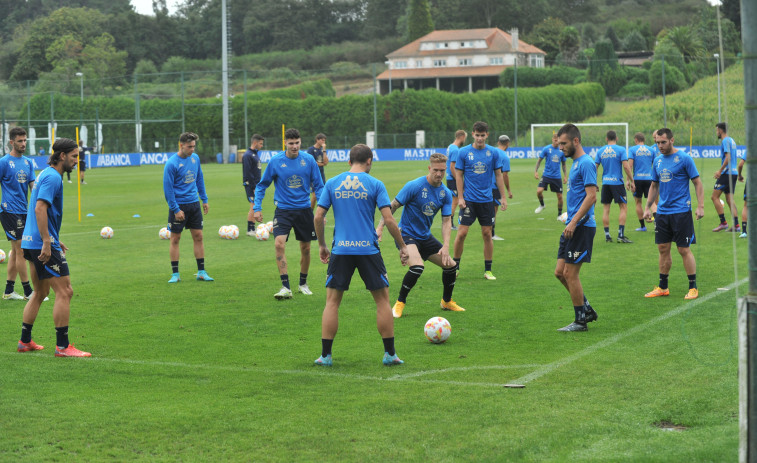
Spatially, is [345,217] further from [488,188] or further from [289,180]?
[488,188]

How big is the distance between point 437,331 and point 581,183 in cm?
253

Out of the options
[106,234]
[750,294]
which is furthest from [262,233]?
[750,294]

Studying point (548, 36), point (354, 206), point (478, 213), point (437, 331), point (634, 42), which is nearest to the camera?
point (354, 206)

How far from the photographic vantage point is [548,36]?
116 metres

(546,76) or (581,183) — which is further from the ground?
(546,76)

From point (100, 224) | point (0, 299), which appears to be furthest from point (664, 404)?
point (100, 224)

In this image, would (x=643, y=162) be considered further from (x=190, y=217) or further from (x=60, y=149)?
(x=60, y=149)

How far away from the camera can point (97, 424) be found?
683cm

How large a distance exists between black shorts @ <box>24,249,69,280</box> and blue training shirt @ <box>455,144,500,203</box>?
271 inches

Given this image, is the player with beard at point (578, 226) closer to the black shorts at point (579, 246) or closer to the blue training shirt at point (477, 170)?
the black shorts at point (579, 246)

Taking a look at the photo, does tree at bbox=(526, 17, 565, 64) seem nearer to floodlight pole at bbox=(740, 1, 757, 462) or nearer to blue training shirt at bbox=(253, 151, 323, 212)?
blue training shirt at bbox=(253, 151, 323, 212)

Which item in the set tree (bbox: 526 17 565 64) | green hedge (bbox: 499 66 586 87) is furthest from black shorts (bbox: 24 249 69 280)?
tree (bbox: 526 17 565 64)

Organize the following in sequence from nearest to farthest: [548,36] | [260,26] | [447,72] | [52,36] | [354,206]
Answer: [354,206] < [52,36] < [447,72] < [548,36] < [260,26]

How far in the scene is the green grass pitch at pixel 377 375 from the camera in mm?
6305
